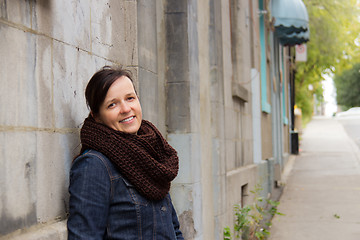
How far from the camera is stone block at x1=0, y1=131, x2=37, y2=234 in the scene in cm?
188

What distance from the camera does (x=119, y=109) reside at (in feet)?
7.61

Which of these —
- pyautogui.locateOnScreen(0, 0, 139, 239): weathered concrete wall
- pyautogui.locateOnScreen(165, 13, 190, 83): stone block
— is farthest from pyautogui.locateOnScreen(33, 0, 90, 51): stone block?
pyautogui.locateOnScreen(165, 13, 190, 83): stone block

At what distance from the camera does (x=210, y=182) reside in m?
4.86

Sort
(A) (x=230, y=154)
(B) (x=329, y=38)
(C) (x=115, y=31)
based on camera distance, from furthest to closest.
Answer: (B) (x=329, y=38), (A) (x=230, y=154), (C) (x=115, y=31)

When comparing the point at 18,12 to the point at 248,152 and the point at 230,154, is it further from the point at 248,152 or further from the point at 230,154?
the point at 248,152

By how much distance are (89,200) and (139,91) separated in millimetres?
1585

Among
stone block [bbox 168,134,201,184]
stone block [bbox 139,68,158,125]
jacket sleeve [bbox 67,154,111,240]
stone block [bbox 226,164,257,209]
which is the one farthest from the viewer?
stone block [bbox 226,164,257,209]

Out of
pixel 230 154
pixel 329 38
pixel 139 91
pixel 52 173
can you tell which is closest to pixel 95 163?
pixel 52 173

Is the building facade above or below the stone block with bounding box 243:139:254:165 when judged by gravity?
above

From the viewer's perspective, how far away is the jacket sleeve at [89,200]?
79.0 inches

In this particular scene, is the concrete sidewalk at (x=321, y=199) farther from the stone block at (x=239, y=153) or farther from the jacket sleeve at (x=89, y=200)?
the jacket sleeve at (x=89, y=200)

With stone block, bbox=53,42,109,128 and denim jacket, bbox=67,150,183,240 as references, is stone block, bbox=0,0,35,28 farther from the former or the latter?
denim jacket, bbox=67,150,183,240

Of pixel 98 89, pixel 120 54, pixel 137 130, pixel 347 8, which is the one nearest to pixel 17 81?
pixel 98 89

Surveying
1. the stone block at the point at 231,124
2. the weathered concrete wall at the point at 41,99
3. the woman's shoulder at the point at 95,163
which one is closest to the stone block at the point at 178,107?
the weathered concrete wall at the point at 41,99
